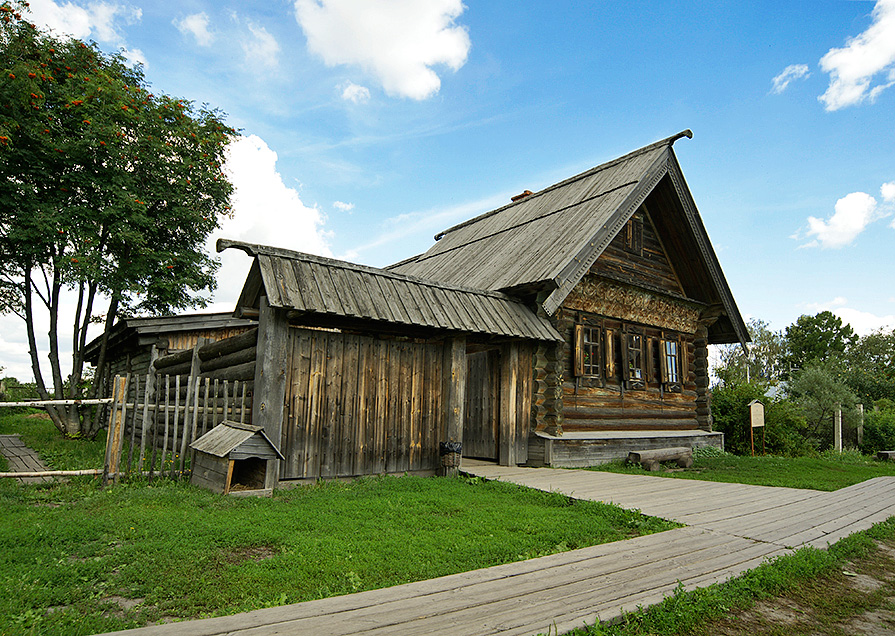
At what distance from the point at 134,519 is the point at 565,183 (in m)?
15.4

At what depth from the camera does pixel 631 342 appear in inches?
586

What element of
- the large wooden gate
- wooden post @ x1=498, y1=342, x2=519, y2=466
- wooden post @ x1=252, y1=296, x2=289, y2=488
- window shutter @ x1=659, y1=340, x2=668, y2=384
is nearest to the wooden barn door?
wooden post @ x1=498, y1=342, x2=519, y2=466

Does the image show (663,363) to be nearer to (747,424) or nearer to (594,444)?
(594,444)

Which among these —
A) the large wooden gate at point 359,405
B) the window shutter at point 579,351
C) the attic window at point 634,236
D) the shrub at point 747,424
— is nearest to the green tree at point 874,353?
the shrub at point 747,424

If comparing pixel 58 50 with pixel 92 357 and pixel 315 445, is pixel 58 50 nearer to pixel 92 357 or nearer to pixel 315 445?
pixel 92 357

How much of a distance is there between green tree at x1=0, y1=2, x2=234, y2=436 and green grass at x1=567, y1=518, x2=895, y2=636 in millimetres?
16378

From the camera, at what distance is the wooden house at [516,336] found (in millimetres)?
8375

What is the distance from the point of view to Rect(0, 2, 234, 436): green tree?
48.4 feet

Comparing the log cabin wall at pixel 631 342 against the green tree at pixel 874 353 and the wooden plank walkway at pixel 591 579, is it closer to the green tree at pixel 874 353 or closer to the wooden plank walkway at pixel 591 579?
Answer: the wooden plank walkway at pixel 591 579

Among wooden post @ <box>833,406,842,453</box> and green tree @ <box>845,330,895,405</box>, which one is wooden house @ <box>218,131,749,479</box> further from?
green tree @ <box>845,330,895,405</box>

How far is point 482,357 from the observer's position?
1209 centimetres

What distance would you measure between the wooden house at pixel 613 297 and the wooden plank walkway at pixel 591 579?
455 cm

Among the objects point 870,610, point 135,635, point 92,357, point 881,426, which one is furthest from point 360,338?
point 881,426

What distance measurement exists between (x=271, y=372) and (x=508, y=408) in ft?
16.7
